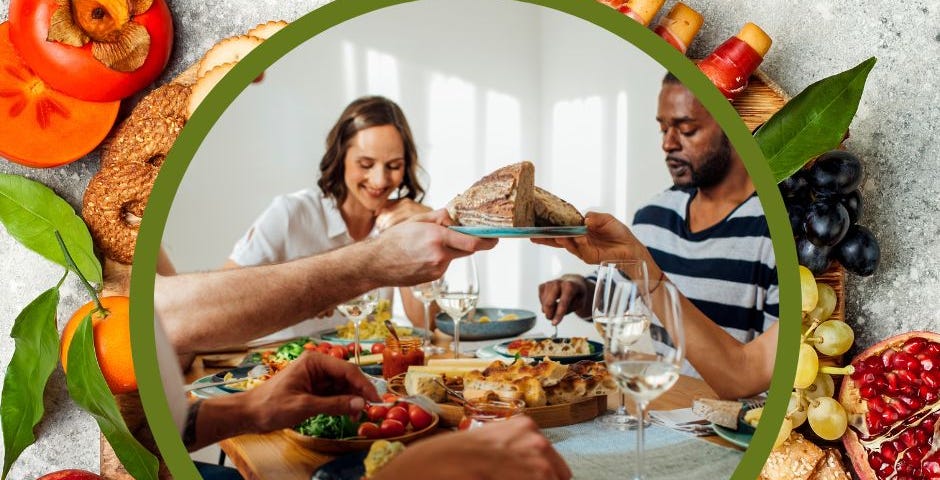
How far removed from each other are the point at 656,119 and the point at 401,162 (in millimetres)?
279

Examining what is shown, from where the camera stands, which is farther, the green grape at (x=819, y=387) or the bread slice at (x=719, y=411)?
the green grape at (x=819, y=387)

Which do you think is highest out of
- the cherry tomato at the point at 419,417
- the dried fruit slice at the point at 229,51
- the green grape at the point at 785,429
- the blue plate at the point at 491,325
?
the dried fruit slice at the point at 229,51

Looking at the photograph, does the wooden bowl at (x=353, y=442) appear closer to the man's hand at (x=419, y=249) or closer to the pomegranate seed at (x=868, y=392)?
the man's hand at (x=419, y=249)

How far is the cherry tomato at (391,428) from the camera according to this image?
84cm

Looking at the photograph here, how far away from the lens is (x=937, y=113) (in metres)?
1.01

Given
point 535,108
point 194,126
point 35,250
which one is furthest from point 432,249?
point 35,250

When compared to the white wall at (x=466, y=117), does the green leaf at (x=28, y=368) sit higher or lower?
lower

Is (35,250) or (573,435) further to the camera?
(35,250)

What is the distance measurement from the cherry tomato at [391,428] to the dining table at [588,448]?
41 millimetres

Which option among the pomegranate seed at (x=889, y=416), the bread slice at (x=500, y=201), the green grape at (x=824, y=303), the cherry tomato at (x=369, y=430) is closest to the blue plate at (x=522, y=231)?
the bread slice at (x=500, y=201)

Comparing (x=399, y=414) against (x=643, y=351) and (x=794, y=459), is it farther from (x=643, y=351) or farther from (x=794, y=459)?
(x=794, y=459)

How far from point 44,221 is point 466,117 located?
2.00 ft

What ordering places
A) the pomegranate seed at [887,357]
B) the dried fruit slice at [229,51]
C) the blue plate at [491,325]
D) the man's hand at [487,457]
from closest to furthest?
1. the man's hand at [487,457]
2. the blue plate at [491,325]
3. the pomegranate seed at [887,357]
4. the dried fruit slice at [229,51]

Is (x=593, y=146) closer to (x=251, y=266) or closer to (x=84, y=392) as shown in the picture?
(x=251, y=266)
